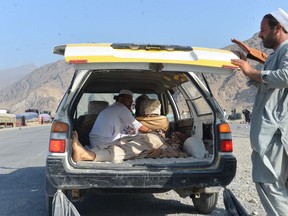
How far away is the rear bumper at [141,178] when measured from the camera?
4.80 m

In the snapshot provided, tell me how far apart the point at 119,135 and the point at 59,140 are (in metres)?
1.59

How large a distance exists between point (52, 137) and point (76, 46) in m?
1.06

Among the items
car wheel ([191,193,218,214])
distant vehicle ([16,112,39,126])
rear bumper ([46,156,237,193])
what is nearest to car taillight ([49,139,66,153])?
rear bumper ([46,156,237,193])

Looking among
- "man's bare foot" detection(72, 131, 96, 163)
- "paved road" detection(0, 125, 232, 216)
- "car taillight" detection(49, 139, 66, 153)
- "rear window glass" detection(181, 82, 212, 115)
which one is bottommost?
"paved road" detection(0, 125, 232, 216)

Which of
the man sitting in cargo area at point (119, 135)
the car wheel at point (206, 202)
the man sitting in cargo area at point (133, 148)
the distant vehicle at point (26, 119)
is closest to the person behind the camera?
the man sitting in cargo area at point (133, 148)

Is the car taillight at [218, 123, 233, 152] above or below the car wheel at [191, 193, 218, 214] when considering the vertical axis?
above

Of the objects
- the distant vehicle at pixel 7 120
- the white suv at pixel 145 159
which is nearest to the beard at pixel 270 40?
the white suv at pixel 145 159

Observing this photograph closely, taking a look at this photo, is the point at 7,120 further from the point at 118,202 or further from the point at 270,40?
the point at 270,40

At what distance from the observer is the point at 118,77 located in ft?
23.3

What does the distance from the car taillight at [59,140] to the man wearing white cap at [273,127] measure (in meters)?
2.12

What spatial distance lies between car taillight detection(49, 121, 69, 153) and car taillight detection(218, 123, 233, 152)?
1.76 m

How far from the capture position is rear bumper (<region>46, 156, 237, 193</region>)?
480 cm

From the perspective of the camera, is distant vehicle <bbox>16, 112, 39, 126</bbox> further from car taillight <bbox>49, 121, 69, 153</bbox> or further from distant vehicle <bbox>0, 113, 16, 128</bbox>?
car taillight <bbox>49, 121, 69, 153</bbox>

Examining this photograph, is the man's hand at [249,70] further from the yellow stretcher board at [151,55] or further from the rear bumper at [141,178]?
the rear bumper at [141,178]
